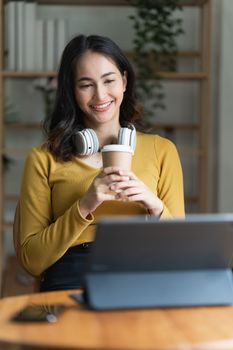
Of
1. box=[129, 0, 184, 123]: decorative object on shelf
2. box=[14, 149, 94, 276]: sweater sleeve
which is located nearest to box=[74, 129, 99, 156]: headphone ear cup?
box=[14, 149, 94, 276]: sweater sleeve

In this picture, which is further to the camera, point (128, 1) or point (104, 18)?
point (104, 18)

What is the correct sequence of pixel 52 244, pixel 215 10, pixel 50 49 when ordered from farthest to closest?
pixel 215 10 → pixel 50 49 → pixel 52 244

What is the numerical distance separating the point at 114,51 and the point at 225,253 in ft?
3.08

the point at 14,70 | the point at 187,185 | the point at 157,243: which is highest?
the point at 14,70

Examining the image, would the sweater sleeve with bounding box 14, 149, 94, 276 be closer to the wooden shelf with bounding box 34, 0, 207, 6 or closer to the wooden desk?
the wooden desk

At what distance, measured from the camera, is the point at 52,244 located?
1.90 metres

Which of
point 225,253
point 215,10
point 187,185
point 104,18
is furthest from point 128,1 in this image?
point 225,253

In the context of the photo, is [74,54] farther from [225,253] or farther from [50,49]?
[50,49]

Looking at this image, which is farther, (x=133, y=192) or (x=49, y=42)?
(x=49, y=42)

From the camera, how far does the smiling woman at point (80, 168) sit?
1919 millimetres

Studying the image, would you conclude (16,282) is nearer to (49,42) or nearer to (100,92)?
(49,42)

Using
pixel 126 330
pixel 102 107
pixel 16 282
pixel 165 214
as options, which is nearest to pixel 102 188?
pixel 165 214

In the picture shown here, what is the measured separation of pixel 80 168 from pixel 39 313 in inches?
31.6

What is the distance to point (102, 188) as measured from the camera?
1.78 m
